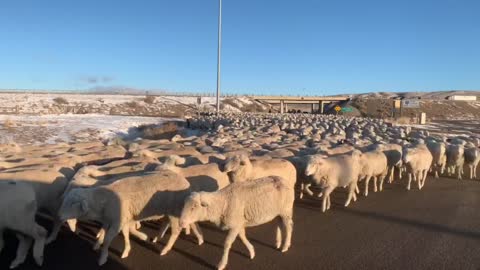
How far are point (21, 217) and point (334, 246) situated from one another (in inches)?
200

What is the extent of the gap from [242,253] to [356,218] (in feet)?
10.9

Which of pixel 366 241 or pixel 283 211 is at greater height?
pixel 283 211

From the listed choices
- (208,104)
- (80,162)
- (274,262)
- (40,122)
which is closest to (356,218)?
(274,262)

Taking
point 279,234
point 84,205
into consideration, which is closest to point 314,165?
point 279,234

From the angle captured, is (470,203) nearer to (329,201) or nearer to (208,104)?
(329,201)

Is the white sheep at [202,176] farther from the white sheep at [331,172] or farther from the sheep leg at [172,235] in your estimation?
the white sheep at [331,172]

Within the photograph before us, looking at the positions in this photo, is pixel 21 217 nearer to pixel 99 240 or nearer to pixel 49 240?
pixel 49 240

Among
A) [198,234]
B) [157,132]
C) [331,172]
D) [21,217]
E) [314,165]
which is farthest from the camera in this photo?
[157,132]

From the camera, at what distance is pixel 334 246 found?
278 inches

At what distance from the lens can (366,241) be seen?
7301 millimetres

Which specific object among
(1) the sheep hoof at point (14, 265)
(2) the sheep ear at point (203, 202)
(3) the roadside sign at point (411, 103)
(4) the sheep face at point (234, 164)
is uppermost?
(3) the roadside sign at point (411, 103)

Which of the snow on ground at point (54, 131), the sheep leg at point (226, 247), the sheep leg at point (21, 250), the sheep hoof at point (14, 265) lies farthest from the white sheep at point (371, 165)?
the snow on ground at point (54, 131)

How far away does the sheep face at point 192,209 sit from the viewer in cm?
567

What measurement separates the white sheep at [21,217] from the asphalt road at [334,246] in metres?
0.21
